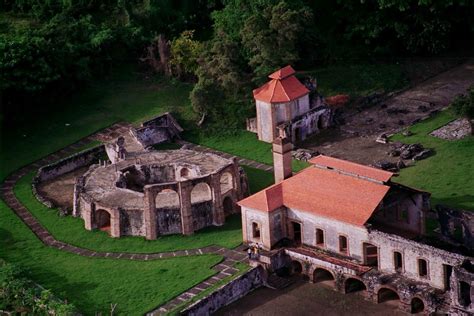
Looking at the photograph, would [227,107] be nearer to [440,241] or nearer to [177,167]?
[177,167]

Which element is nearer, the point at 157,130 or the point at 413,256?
the point at 413,256

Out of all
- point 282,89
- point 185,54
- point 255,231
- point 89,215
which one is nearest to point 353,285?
point 255,231

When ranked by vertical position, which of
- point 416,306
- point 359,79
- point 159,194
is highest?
point 359,79

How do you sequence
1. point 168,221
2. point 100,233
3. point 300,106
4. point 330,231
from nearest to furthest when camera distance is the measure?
point 330,231 → point 168,221 → point 100,233 → point 300,106

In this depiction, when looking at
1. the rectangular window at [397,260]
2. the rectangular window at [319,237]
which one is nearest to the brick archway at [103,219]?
the rectangular window at [319,237]

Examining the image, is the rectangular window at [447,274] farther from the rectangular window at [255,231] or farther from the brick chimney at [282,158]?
the brick chimney at [282,158]

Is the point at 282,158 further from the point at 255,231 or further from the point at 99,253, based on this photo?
the point at 99,253

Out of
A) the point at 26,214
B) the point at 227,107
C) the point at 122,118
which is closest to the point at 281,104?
the point at 227,107
